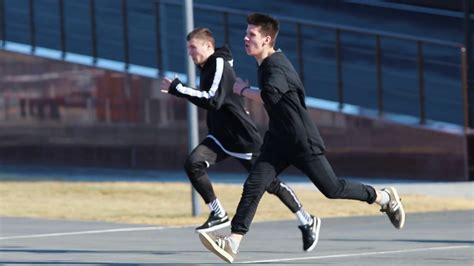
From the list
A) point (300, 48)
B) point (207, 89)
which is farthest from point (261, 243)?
point (300, 48)

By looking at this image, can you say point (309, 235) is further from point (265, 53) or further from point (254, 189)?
point (265, 53)

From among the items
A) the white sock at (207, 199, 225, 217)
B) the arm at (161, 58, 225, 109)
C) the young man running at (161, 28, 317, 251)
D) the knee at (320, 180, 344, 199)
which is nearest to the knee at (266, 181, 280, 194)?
the young man running at (161, 28, 317, 251)

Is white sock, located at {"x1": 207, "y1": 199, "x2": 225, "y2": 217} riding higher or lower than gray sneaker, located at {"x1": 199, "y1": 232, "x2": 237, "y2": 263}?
higher

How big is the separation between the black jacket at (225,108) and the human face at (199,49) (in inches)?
2.2

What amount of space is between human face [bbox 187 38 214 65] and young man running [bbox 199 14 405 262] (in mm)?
1660

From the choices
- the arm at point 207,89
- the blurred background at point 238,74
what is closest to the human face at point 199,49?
the arm at point 207,89

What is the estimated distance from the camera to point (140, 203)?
71.1ft

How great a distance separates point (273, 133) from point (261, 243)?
120 inches

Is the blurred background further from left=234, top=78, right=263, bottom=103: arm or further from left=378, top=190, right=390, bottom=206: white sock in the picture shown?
left=234, top=78, right=263, bottom=103: arm

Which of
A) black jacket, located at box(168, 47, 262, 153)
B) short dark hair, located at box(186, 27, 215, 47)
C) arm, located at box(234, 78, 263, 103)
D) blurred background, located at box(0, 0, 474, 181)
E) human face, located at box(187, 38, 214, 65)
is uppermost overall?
blurred background, located at box(0, 0, 474, 181)

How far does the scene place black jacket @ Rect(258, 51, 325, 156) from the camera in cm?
1101

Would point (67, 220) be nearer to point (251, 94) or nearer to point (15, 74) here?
point (251, 94)

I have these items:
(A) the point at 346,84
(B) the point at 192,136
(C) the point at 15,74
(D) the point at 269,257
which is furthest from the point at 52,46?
(D) the point at 269,257

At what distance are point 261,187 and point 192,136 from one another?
26.3 ft
